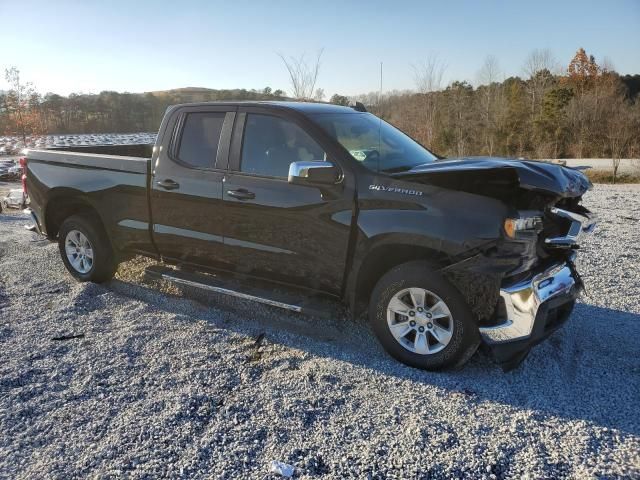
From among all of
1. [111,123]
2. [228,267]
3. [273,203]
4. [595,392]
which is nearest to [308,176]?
[273,203]

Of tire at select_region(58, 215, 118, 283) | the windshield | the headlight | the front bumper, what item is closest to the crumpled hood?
the headlight

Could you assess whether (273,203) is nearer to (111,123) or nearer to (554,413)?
(554,413)

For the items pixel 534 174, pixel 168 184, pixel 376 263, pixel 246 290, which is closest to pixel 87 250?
pixel 168 184

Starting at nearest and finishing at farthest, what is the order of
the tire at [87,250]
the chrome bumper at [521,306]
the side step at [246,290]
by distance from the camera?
the chrome bumper at [521,306]
the side step at [246,290]
the tire at [87,250]

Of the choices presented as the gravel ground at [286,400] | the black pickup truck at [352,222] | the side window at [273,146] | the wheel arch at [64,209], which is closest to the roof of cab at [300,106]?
the black pickup truck at [352,222]

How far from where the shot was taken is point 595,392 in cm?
341

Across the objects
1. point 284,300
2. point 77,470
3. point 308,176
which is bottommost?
point 77,470

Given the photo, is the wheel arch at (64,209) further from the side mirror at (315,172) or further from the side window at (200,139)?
the side mirror at (315,172)

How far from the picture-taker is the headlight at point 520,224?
3326 millimetres

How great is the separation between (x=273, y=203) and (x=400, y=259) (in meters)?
1.11

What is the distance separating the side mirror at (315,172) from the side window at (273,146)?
0.25 metres

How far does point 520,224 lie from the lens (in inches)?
131

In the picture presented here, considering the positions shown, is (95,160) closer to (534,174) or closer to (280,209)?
(280,209)

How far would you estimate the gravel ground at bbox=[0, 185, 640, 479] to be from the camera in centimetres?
276
